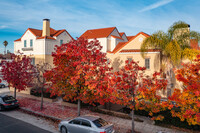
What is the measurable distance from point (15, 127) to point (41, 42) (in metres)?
18.2

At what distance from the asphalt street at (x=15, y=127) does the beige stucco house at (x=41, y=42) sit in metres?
14.7

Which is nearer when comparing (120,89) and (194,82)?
(194,82)

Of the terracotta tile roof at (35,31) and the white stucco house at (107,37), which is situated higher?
the terracotta tile roof at (35,31)

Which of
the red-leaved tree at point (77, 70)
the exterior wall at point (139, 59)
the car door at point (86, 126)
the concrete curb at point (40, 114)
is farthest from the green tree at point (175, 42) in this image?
the concrete curb at point (40, 114)

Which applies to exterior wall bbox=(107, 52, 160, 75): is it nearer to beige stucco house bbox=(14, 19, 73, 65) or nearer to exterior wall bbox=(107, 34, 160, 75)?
exterior wall bbox=(107, 34, 160, 75)

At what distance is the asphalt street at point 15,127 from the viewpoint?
12259mm

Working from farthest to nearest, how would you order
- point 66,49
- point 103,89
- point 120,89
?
point 66,49 → point 103,89 → point 120,89

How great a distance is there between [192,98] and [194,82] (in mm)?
1017

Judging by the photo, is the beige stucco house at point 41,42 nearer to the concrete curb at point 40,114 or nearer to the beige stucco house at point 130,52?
the beige stucco house at point 130,52

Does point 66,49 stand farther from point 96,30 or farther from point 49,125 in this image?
point 96,30

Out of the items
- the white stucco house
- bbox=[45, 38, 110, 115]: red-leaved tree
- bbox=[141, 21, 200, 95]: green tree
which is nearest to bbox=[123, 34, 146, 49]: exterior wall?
bbox=[141, 21, 200, 95]: green tree

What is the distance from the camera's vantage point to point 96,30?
31375 mm

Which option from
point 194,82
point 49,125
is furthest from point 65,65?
point 194,82

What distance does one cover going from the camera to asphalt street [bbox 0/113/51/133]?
1226 centimetres
